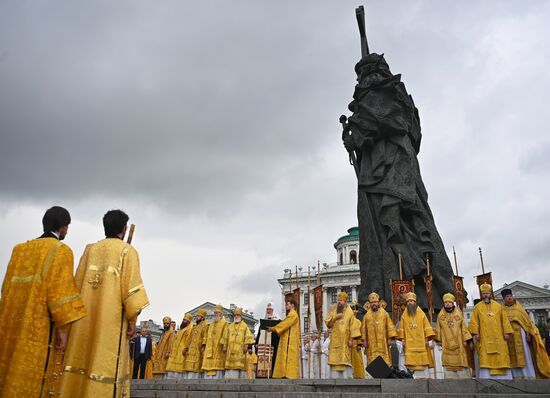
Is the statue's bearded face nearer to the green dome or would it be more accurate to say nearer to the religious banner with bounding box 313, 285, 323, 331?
the religious banner with bounding box 313, 285, 323, 331

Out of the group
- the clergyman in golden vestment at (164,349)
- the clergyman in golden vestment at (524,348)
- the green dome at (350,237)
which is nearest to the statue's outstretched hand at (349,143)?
the clergyman in golden vestment at (524,348)

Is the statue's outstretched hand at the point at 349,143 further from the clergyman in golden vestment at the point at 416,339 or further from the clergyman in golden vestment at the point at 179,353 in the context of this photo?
the clergyman in golden vestment at the point at 179,353

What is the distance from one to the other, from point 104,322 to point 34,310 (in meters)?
0.61

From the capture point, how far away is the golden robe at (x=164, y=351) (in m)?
13.8

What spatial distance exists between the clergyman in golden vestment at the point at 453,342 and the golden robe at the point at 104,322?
7.65m

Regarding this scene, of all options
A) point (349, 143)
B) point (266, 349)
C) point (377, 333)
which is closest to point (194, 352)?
point (266, 349)

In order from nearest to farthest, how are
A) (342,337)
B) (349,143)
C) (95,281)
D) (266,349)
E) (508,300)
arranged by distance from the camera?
1. (95,281)
2. (508,300)
3. (342,337)
4. (266,349)
5. (349,143)

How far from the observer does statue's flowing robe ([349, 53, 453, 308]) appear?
14055 mm

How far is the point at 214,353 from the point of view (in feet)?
41.1

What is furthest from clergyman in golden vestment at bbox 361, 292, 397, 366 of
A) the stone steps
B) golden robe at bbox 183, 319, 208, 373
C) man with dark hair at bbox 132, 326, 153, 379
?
man with dark hair at bbox 132, 326, 153, 379

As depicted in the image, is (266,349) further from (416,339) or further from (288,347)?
(416,339)

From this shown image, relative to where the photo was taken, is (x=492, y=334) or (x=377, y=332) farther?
(x=377, y=332)

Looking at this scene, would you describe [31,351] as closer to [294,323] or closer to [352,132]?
[294,323]

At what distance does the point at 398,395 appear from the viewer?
5418 mm
